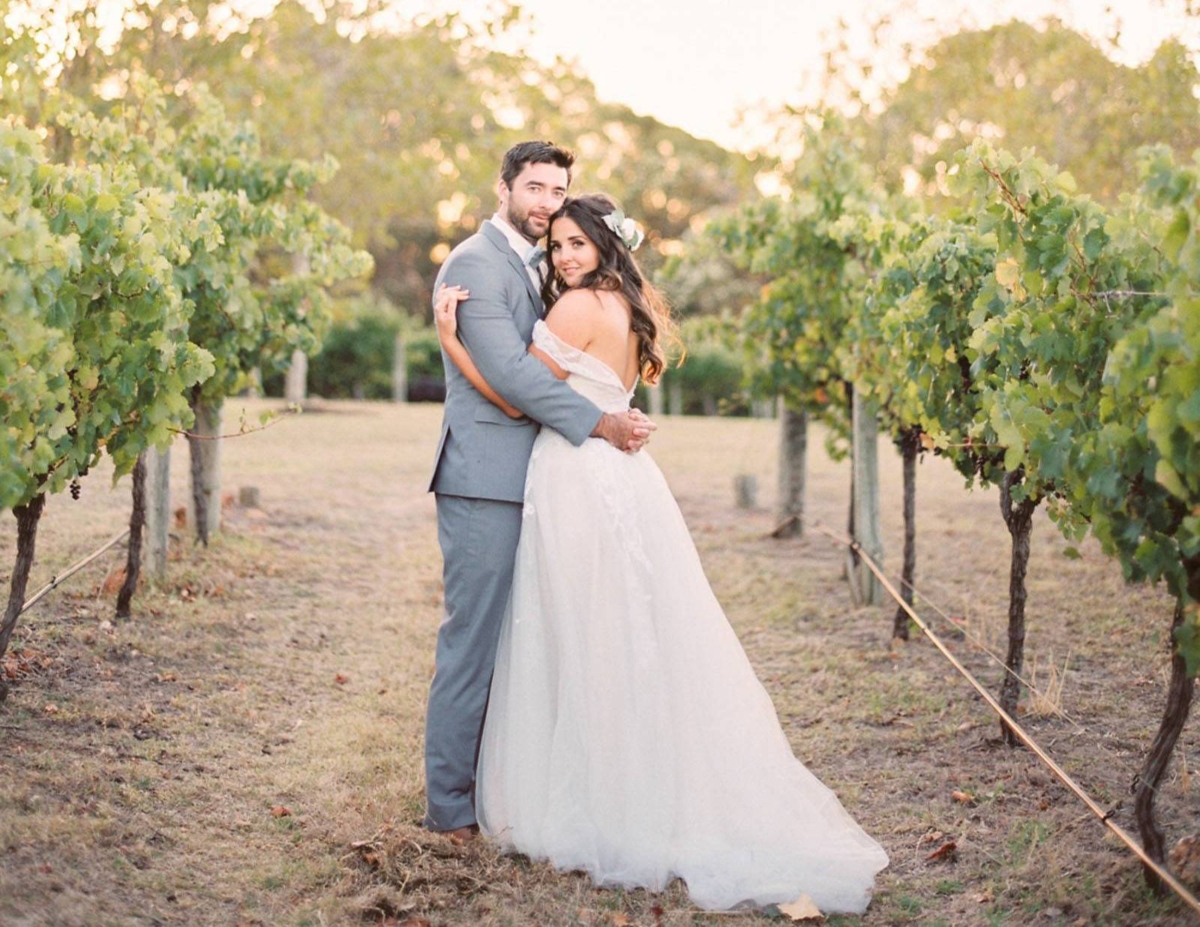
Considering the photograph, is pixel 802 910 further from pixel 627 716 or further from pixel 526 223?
pixel 526 223

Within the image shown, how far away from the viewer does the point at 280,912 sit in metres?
3.87

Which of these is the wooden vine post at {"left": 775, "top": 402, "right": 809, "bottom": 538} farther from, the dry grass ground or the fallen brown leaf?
the fallen brown leaf

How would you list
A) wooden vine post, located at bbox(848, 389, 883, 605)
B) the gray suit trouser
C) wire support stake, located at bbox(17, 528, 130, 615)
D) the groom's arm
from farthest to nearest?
wooden vine post, located at bbox(848, 389, 883, 605) < wire support stake, located at bbox(17, 528, 130, 615) < the gray suit trouser < the groom's arm

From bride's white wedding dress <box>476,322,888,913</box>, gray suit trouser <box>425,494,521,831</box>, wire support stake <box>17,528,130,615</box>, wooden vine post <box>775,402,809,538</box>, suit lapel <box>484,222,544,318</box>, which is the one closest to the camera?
Result: bride's white wedding dress <box>476,322,888,913</box>

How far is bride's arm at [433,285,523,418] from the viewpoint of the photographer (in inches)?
173

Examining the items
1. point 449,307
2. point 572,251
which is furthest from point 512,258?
point 449,307

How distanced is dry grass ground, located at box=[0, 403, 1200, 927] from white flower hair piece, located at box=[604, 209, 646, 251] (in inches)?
86.6

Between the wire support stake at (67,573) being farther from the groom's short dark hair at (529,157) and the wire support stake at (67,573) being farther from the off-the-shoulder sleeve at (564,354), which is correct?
the groom's short dark hair at (529,157)

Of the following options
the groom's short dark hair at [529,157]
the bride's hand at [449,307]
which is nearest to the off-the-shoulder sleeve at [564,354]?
the bride's hand at [449,307]

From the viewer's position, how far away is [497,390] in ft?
14.3

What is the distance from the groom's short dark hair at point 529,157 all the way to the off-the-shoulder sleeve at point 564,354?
2.04ft

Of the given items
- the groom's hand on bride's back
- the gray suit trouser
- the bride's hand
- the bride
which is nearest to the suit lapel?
the bride

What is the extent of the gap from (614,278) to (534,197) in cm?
44

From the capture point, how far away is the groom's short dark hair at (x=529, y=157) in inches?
179
